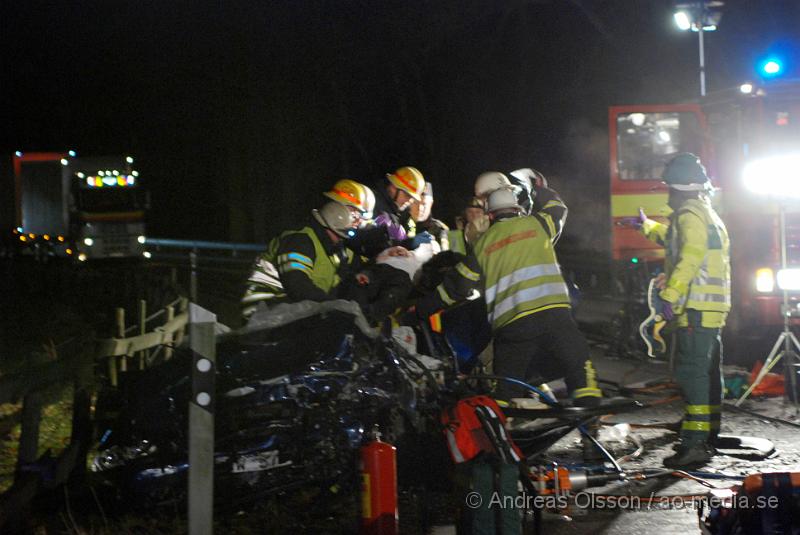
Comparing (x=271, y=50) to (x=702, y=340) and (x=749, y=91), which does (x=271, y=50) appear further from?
(x=702, y=340)

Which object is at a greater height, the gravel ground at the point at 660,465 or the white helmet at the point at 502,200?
the white helmet at the point at 502,200

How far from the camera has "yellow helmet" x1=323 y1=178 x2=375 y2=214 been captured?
7066mm

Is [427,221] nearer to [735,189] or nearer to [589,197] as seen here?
[735,189]

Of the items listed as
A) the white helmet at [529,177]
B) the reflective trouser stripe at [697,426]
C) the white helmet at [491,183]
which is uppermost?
the white helmet at [529,177]

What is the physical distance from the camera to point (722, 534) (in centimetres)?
374

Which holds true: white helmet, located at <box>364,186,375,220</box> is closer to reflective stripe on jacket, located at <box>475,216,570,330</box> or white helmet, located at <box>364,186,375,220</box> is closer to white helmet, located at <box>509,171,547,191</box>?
reflective stripe on jacket, located at <box>475,216,570,330</box>

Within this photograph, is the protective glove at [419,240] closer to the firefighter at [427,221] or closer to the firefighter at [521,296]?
the firefighter at [521,296]

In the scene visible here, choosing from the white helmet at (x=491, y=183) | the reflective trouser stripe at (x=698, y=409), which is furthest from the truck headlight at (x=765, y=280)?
the white helmet at (x=491, y=183)

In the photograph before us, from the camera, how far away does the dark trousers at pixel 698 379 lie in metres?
6.77

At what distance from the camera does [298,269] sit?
21.5 ft

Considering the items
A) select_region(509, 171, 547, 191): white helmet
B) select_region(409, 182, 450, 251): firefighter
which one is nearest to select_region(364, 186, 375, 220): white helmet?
select_region(509, 171, 547, 191): white helmet

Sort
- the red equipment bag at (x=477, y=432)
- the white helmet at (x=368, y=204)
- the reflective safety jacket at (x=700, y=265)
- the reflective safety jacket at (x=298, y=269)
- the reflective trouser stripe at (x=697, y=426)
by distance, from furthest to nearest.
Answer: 1. the white helmet at (x=368, y=204)
2. the reflective safety jacket at (x=700, y=265)
3. the reflective trouser stripe at (x=697, y=426)
4. the reflective safety jacket at (x=298, y=269)
5. the red equipment bag at (x=477, y=432)

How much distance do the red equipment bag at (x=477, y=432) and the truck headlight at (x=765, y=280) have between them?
7342mm

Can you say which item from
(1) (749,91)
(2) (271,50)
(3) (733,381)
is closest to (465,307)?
(3) (733,381)
